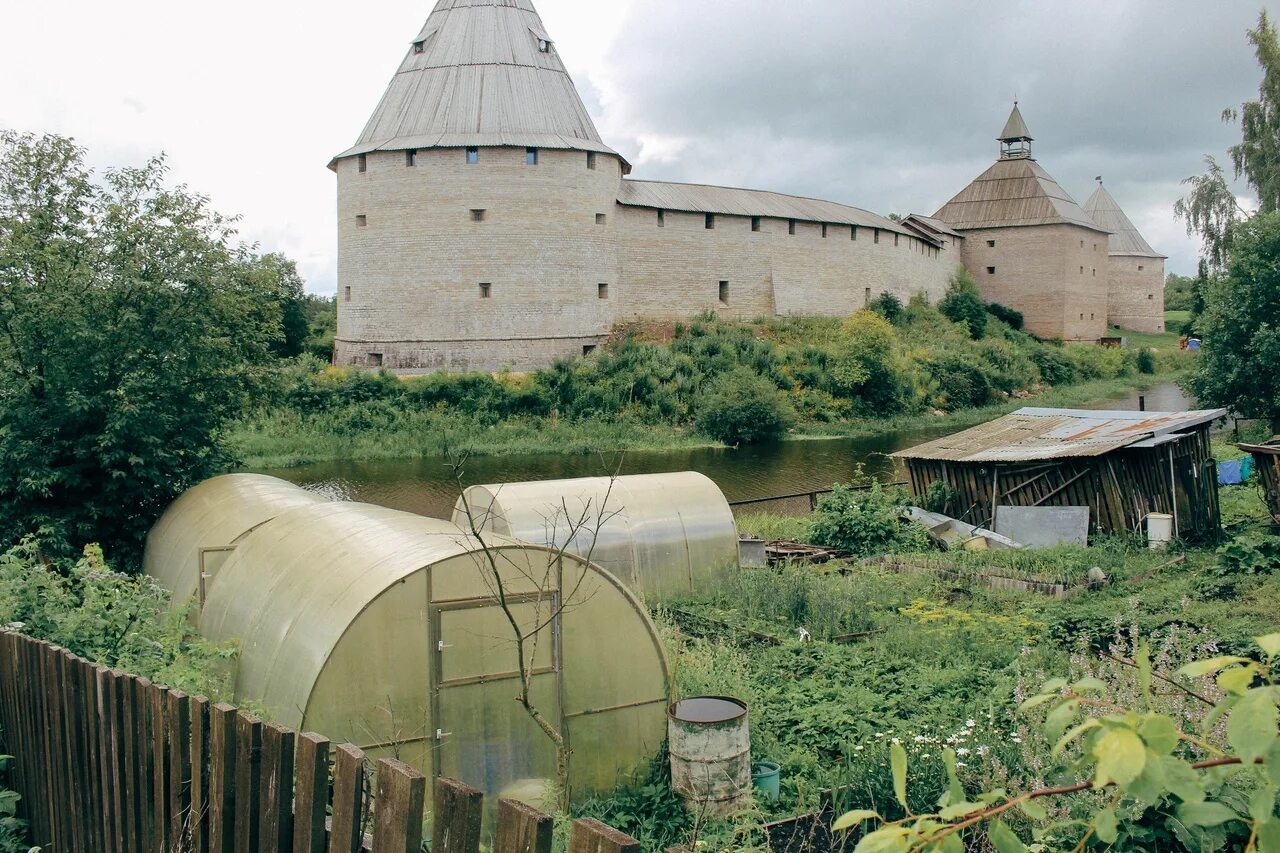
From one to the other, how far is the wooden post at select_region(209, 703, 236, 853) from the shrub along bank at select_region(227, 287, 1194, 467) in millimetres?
21540

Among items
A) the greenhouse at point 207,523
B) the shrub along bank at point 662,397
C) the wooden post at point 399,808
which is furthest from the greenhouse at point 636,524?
the shrub along bank at point 662,397

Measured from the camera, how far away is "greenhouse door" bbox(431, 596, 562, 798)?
5.30 m

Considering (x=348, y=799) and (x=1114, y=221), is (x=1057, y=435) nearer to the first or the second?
(x=348, y=799)

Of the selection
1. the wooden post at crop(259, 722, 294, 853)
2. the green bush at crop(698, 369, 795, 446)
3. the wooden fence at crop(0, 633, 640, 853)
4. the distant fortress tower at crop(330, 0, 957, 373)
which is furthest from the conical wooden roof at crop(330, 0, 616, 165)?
the wooden post at crop(259, 722, 294, 853)

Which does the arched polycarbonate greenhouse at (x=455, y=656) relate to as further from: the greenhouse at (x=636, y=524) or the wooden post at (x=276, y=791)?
the greenhouse at (x=636, y=524)

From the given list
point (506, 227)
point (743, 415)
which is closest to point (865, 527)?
point (743, 415)

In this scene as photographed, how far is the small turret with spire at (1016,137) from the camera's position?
5069 centimetres

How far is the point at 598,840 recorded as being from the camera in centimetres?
191

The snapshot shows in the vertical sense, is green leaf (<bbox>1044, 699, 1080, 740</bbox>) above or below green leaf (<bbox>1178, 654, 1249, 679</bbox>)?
below

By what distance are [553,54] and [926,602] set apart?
92.2ft

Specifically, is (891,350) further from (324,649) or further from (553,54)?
(324,649)

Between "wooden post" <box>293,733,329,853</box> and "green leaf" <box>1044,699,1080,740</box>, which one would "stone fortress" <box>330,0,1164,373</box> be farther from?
"green leaf" <box>1044,699,1080,740</box>

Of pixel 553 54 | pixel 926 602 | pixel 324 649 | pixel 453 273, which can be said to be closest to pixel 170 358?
pixel 324 649

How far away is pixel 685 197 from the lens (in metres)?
36.2
